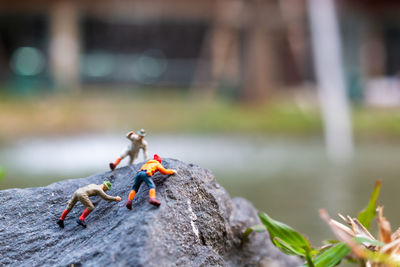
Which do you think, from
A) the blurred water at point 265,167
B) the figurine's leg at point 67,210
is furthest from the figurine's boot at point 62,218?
the blurred water at point 265,167

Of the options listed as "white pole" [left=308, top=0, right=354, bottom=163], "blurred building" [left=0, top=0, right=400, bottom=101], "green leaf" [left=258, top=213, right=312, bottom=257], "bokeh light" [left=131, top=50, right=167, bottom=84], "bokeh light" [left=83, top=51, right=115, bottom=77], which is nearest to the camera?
"green leaf" [left=258, top=213, right=312, bottom=257]

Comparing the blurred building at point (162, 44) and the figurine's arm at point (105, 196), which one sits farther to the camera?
the blurred building at point (162, 44)

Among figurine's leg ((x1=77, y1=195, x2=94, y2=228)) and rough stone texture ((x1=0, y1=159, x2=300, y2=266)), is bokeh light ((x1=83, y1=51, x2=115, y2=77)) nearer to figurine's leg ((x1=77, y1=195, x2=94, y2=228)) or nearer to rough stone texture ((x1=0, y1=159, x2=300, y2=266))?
rough stone texture ((x1=0, y1=159, x2=300, y2=266))

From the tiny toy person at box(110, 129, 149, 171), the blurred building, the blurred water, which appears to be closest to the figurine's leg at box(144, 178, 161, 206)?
the tiny toy person at box(110, 129, 149, 171)

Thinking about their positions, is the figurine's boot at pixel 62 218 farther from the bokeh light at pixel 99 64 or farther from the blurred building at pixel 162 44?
the bokeh light at pixel 99 64

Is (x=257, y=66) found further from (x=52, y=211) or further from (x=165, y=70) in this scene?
(x=52, y=211)
